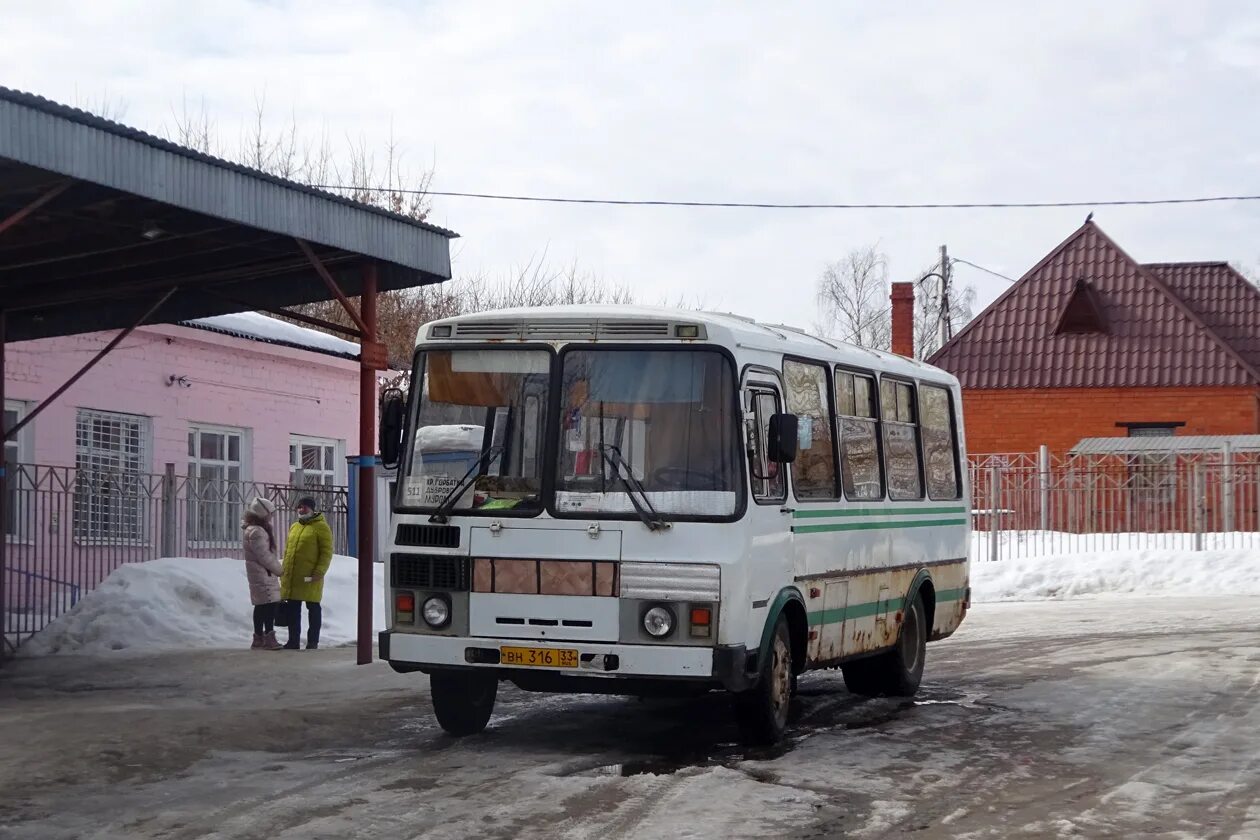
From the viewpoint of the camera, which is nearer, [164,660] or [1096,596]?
[164,660]

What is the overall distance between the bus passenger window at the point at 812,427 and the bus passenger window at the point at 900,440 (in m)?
1.31

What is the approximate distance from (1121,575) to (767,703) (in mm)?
18265

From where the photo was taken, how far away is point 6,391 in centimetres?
1997

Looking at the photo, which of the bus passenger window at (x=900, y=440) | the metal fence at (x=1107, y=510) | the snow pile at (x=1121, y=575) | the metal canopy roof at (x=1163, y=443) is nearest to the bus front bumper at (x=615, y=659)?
the bus passenger window at (x=900, y=440)

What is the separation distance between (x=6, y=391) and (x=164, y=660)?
16.6 feet

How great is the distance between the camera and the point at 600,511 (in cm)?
1001

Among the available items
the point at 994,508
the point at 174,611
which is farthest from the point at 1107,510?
the point at 174,611

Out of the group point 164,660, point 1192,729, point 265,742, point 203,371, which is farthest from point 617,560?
point 203,371

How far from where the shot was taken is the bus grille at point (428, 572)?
1023 centimetres

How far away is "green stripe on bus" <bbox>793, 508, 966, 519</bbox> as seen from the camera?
11.1m

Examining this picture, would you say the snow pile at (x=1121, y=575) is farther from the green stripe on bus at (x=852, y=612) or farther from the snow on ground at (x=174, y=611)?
the green stripe on bus at (x=852, y=612)

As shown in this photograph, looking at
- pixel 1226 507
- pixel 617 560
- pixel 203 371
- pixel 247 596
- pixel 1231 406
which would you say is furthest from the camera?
pixel 1231 406

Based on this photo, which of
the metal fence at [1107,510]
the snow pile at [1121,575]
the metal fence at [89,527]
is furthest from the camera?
the metal fence at [1107,510]

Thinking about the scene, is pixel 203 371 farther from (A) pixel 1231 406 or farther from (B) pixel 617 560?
(A) pixel 1231 406
